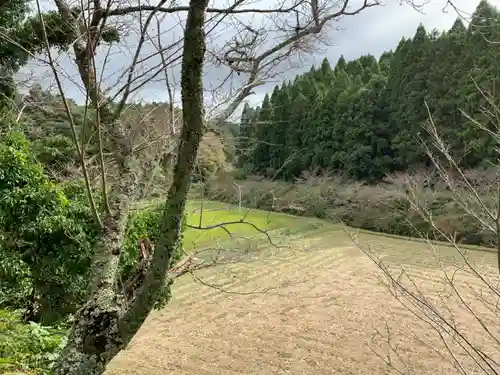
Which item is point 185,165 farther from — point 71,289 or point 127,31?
point 71,289

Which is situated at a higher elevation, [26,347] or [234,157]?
[234,157]

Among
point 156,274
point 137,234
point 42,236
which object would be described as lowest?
point 137,234

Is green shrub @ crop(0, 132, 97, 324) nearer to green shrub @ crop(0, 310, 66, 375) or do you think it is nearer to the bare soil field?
green shrub @ crop(0, 310, 66, 375)

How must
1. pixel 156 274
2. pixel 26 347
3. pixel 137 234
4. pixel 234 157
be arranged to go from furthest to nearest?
pixel 234 157, pixel 137 234, pixel 26 347, pixel 156 274

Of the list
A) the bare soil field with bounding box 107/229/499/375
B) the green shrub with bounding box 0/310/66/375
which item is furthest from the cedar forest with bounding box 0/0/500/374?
the bare soil field with bounding box 107/229/499/375

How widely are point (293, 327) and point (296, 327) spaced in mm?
64

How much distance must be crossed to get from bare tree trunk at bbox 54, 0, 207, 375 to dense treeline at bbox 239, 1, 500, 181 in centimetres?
1545

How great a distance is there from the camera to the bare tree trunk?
1.01 metres

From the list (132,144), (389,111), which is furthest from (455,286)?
(389,111)

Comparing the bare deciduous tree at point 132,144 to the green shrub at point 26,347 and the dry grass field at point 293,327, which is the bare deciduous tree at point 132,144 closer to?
the green shrub at point 26,347

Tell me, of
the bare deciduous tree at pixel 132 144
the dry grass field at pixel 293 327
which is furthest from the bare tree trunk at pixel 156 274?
the dry grass field at pixel 293 327

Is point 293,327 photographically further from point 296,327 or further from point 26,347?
point 26,347

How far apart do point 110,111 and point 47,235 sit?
4255 mm

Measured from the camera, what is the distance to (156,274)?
1.06 meters
